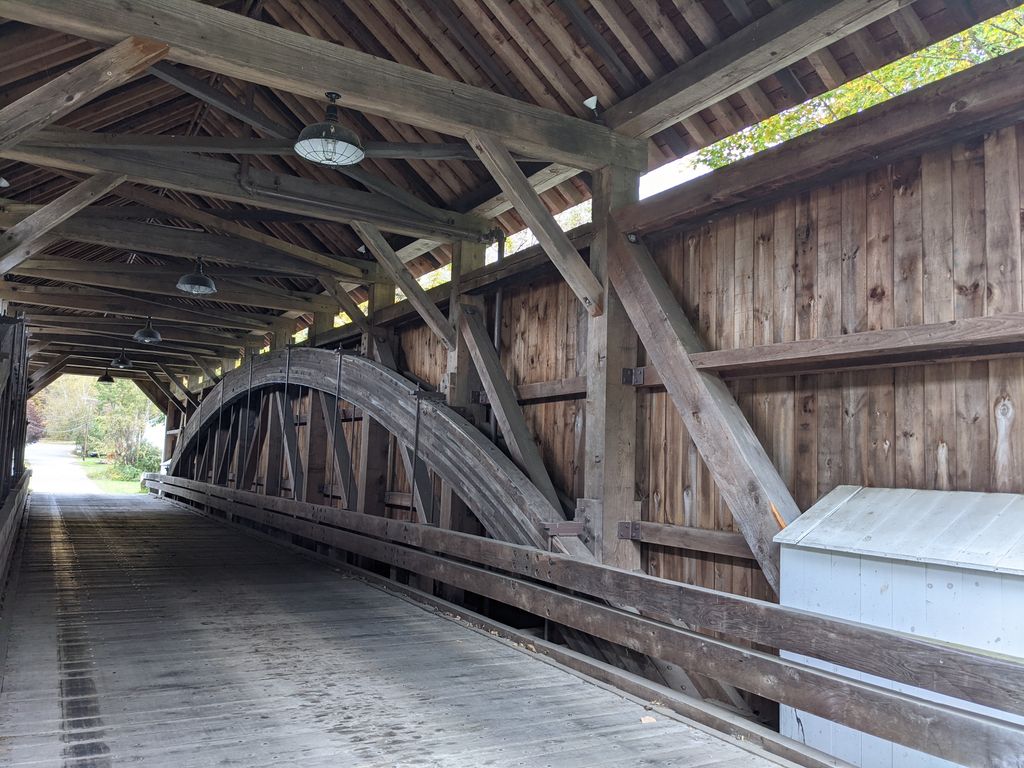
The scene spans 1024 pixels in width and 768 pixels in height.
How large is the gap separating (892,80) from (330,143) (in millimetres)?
8965

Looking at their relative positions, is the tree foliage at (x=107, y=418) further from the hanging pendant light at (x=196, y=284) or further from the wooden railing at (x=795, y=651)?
the wooden railing at (x=795, y=651)

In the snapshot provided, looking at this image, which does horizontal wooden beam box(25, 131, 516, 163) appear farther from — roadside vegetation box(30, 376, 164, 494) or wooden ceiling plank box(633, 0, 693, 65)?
roadside vegetation box(30, 376, 164, 494)

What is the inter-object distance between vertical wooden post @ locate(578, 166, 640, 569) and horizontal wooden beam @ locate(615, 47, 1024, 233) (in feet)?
1.95

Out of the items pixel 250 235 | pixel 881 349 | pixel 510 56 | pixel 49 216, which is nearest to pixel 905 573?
pixel 881 349

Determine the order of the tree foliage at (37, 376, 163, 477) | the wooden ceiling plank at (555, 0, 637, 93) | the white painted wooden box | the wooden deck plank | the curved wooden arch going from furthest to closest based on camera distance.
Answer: the tree foliage at (37, 376, 163, 477)
the curved wooden arch
the wooden ceiling plank at (555, 0, 637, 93)
the wooden deck plank
the white painted wooden box

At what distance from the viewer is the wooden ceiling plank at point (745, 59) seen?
3559mm

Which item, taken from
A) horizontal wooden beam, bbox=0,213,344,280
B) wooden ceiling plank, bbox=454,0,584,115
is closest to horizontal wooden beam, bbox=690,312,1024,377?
wooden ceiling plank, bbox=454,0,584,115

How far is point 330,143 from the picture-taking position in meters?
4.41

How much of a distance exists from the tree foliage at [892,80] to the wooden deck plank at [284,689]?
657 centimetres

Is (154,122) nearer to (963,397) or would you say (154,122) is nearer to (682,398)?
(682,398)

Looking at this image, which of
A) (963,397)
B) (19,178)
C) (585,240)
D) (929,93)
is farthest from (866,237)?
(19,178)

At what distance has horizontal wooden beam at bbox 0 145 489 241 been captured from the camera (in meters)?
5.51

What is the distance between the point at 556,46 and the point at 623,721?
3.73 metres

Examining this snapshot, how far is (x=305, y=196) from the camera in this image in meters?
6.21
